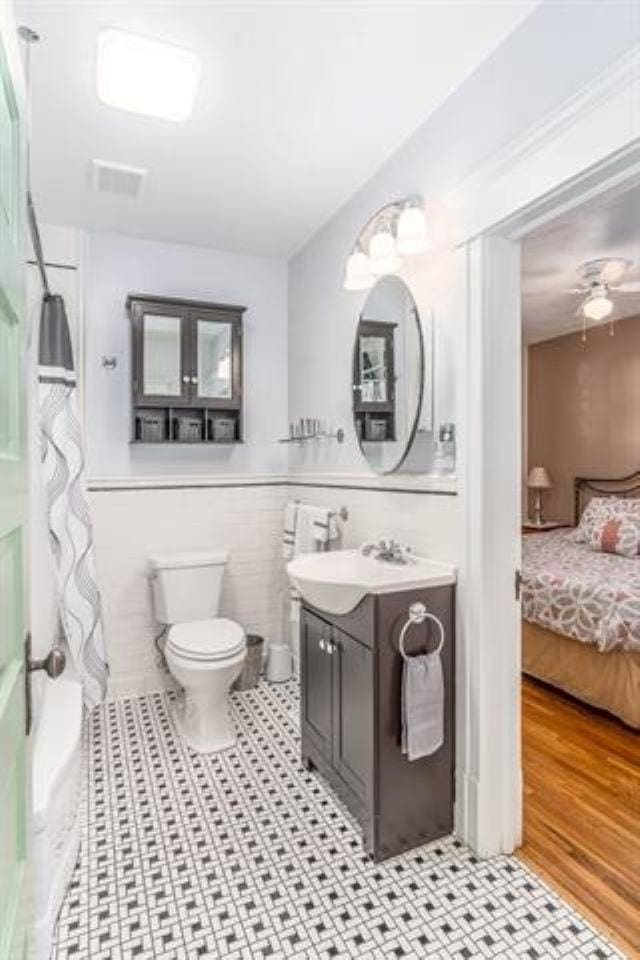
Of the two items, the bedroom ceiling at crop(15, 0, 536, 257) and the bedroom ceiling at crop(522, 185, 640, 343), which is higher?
the bedroom ceiling at crop(15, 0, 536, 257)

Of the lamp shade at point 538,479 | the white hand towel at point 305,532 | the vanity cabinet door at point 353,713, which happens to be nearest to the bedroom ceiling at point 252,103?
the white hand towel at point 305,532

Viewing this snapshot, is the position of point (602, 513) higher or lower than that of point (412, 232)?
lower

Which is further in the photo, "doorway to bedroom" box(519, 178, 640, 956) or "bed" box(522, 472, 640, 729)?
"bed" box(522, 472, 640, 729)

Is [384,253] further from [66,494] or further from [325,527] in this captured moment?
[66,494]

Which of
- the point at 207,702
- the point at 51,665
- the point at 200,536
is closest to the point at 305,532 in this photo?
the point at 200,536

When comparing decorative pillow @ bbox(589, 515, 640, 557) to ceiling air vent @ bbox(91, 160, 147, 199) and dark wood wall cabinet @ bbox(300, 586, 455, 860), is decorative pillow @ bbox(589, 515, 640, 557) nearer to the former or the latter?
dark wood wall cabinet @ bbox(300, 586, 455, 860)

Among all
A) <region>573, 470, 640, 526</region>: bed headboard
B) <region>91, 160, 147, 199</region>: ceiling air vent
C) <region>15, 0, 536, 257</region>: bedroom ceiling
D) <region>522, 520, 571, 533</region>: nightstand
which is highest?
<region>15, 0, 536, 257</region>: bedroom ceiling

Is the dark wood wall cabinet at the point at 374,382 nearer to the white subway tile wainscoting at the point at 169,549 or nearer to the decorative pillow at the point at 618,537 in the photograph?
the white subway tile wainscoting at the point at 169,549

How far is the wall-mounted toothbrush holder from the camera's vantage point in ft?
9.19

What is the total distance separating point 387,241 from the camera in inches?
81.3

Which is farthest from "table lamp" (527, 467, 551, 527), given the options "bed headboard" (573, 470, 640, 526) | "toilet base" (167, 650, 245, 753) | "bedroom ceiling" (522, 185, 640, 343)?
"toilet base" (167, 650, 245, 753)

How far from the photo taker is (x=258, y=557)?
3.29 m

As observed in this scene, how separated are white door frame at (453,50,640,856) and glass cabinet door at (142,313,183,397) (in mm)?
1674

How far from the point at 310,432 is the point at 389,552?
111cm
